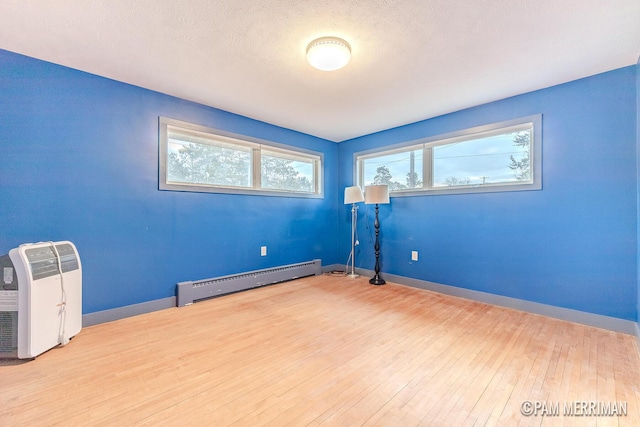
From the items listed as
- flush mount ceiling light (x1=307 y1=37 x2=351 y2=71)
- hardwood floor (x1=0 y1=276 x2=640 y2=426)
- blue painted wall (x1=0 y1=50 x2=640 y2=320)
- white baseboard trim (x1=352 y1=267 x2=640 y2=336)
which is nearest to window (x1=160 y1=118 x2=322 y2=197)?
blue painted wall (x1=0 y1=50 x2=640 y2=320)

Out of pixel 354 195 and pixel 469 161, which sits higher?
pixel 469 161

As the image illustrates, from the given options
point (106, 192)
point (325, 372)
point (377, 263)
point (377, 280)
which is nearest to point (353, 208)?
point (377, 263)

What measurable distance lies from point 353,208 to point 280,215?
131 cm

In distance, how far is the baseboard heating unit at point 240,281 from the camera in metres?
2.91

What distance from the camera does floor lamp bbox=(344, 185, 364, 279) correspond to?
4133 mm

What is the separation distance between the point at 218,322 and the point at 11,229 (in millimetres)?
1826

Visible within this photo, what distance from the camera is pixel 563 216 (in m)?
2.56

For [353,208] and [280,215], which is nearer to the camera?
[280,215]

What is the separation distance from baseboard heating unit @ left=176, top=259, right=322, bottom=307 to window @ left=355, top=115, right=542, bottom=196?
75.3 inches

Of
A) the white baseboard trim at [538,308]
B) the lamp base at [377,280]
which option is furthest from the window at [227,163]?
the white baseboard trim at [538,308]

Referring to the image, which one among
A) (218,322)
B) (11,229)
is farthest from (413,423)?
(11,229)

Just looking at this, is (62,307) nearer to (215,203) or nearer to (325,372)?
(215,203)

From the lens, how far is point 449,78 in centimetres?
250

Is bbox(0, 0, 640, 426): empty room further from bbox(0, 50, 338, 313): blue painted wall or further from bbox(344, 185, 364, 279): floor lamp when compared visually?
bbox(344, 185, 364, 279): floor lamp
